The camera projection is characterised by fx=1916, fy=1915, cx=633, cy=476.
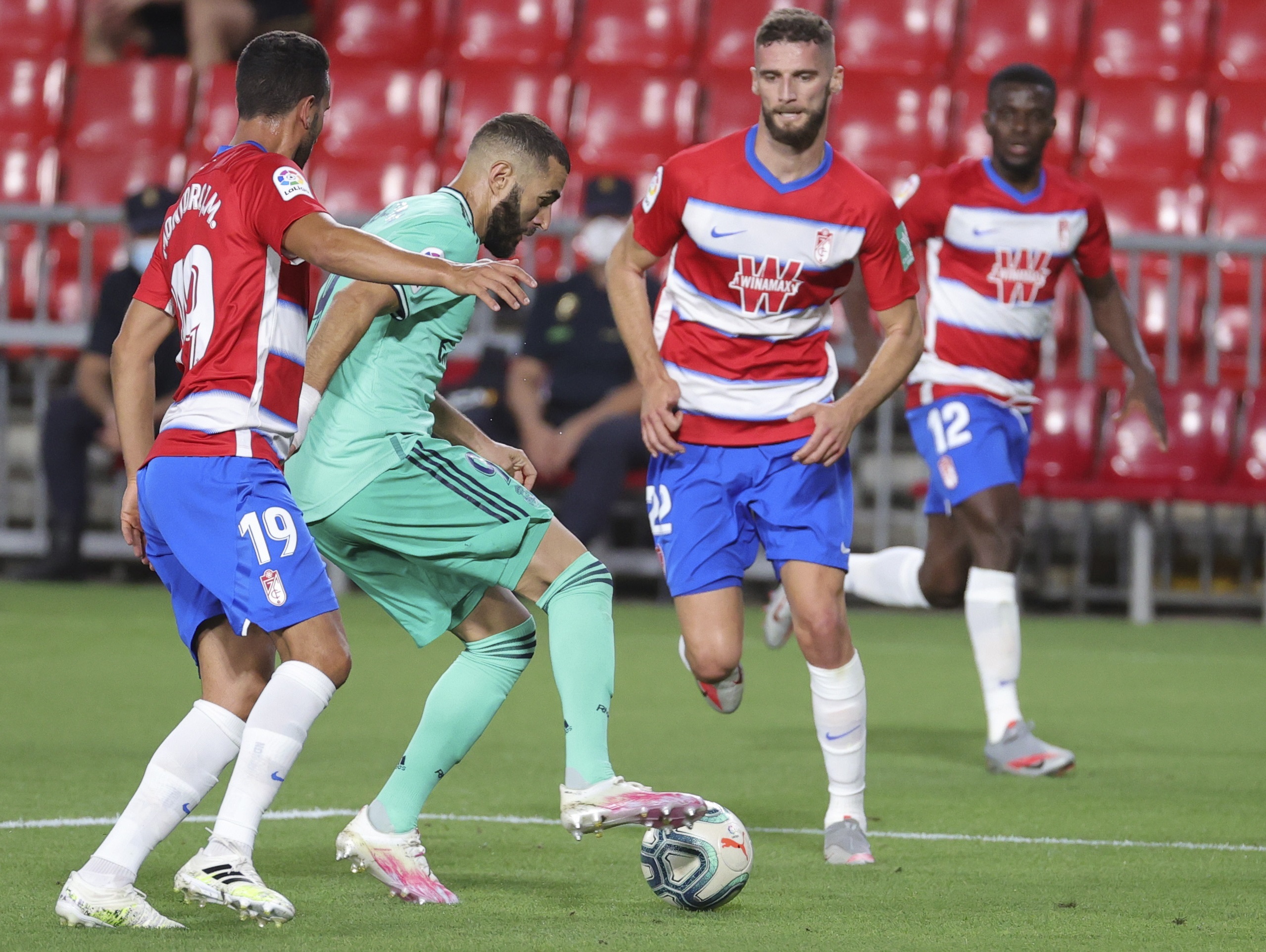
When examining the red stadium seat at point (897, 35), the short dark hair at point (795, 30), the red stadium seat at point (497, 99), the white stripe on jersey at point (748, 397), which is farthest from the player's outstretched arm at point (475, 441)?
the red stadium seat at point (897, 35)

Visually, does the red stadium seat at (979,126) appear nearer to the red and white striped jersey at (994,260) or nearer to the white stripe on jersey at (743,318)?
the red and white striped jersey at (994,260)

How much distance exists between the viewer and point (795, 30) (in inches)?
184

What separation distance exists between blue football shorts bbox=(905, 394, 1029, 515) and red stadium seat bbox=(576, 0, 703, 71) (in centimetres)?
632

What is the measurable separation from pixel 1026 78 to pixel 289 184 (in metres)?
3.38

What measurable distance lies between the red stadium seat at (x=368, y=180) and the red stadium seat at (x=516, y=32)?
95cm

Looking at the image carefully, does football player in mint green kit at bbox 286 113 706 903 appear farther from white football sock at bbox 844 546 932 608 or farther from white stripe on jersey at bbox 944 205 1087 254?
white football sock at bbox 844 546 932 608

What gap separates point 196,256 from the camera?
12.3 ft

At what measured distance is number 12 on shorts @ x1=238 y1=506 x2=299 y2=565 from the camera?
3621 mm

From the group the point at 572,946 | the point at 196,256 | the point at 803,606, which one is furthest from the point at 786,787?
the point at 196,256

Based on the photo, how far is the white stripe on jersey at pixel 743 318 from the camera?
4.89 metres

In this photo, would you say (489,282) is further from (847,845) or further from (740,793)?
(740,793)

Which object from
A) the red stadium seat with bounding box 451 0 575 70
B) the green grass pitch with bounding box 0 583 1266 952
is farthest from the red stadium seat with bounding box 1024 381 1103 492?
the red stadium seat with bounding box 451 0 575 70

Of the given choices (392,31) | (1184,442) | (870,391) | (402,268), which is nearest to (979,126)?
(1184,442)

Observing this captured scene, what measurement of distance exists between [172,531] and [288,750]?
0.48 meters
